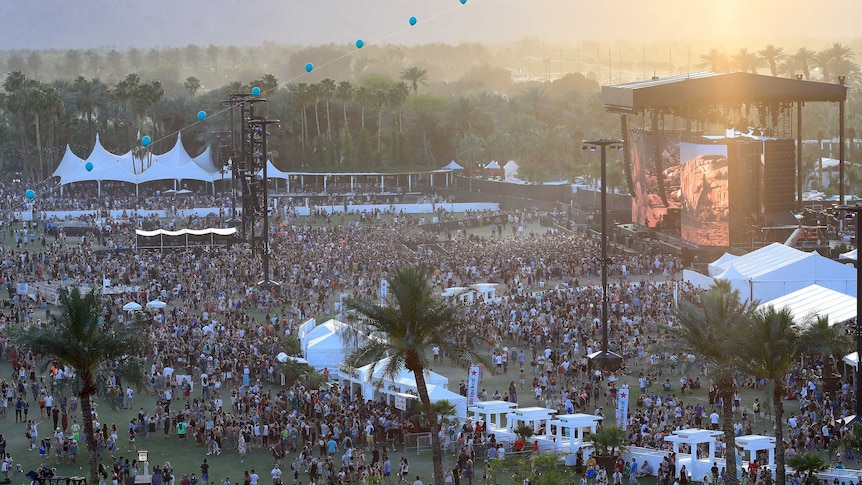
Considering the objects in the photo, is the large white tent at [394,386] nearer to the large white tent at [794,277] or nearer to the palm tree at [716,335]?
the palm tree at [716,335]

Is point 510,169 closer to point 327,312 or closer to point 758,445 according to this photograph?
point 327,312

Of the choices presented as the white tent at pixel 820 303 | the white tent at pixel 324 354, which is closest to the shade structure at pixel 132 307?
the white tent at pixel 324 354

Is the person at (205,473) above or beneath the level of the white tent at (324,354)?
beneath

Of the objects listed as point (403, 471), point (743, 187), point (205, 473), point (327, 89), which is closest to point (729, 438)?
point (403, 471)

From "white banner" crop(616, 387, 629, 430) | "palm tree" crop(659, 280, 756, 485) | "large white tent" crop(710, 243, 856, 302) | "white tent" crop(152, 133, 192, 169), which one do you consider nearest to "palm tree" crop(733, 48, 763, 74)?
"white tent" crop(152, 133, 192, 169)

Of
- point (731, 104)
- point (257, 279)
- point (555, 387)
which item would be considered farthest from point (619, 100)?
point (555, 387)
